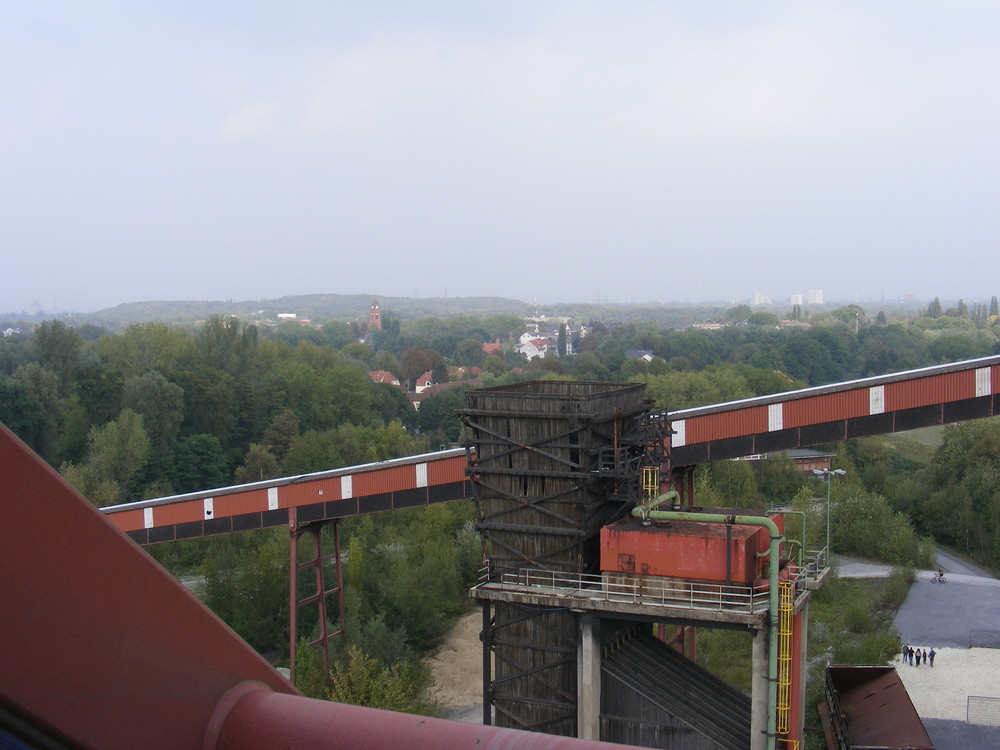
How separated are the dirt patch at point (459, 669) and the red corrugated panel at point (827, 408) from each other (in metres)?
14.8

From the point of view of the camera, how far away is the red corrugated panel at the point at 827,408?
22.0m

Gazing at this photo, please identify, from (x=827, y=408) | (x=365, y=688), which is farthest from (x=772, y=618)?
(x=365, y=688)

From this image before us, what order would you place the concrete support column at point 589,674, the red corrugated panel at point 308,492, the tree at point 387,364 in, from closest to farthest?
the concrete support column at point 589,674
the red corrugated panel at point 308,492
the tree at point 387,364

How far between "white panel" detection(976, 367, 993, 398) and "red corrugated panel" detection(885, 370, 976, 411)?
0.09 m

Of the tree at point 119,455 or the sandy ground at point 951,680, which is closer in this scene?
the sandy ground at point 951,680

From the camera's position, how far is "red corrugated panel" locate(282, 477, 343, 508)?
84.1 ft

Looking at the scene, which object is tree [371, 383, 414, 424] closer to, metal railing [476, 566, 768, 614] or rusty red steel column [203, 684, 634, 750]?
metal railing [476, 566, 768, 614]

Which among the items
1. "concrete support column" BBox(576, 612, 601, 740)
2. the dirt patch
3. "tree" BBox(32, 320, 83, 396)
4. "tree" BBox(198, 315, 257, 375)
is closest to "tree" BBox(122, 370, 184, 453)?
"tree" BBox(32, 320, 83, 396)

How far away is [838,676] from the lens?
89.2ft

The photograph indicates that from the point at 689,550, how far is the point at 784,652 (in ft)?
8.97

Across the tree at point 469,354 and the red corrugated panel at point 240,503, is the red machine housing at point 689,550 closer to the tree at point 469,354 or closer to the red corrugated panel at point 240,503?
the red corrugated panel at point 240,503

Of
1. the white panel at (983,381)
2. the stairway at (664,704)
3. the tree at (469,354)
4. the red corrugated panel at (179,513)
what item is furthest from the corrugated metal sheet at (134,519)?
the tree at (469,354)

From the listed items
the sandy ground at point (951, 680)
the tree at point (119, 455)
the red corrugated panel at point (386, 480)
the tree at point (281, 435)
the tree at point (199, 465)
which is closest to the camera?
the red corrugated panel at point (386, 480)

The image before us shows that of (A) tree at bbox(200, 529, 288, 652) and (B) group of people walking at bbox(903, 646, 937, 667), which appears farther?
(A) tree at bbox(200, 529, 288, 652)
